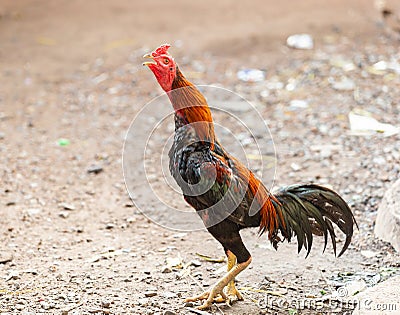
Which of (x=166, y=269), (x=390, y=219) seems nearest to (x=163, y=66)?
(x=166, y=269)

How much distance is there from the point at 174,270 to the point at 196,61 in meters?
4.29

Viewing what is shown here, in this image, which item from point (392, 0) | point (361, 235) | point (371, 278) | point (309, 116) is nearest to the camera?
point (371, 278)

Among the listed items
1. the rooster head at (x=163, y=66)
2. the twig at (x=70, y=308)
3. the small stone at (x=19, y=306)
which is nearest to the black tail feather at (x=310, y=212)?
the rooster head at (x=163, y=66)

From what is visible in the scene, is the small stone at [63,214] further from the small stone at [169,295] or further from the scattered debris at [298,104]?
the scattered debris at [298,104]

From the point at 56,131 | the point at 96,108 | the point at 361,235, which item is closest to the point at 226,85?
the point at 96,108

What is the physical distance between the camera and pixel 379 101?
6.33 m

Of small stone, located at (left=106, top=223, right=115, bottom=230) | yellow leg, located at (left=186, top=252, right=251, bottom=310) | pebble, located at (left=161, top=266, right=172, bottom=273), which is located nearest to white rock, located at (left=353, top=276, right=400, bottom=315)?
yellow leg, located at (left=186, top=252, right=251, bottom=310)

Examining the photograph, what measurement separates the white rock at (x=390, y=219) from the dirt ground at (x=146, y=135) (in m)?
0.08

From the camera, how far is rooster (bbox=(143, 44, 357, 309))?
10.7 ft

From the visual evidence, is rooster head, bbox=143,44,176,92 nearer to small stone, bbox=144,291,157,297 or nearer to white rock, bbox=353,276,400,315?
small stone, bbox=144,291,157,297

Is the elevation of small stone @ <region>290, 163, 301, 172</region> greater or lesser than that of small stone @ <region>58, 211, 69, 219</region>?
greater

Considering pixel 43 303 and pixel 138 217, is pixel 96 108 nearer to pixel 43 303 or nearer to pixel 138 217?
pixel 138 217

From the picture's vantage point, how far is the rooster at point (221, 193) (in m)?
3.28

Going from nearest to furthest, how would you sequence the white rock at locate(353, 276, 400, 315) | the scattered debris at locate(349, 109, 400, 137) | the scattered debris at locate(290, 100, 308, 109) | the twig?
the white rock at locate(353, 276, 400, 315) < the twig < the scattered debris at locate(349, 109, 400, 137) < the scattered debris at locate(290, 100, 308, 109)
